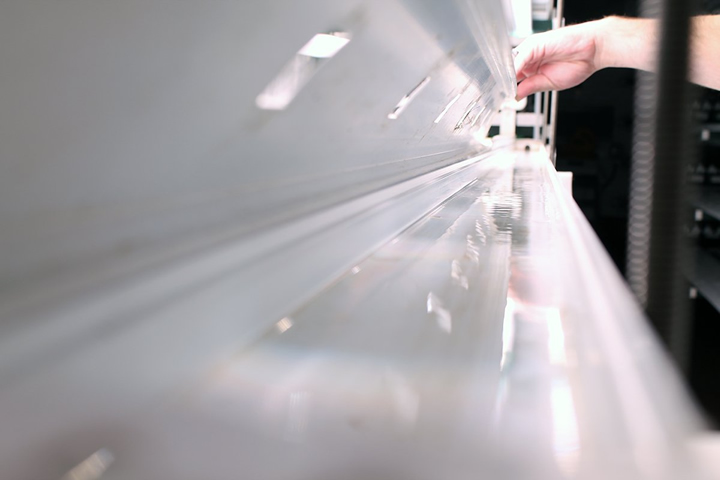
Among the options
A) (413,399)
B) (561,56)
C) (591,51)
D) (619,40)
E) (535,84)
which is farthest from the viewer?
(535,84)

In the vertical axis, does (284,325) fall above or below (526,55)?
below

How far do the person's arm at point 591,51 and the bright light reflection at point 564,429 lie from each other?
1.07 metres

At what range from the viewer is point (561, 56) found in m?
1.96

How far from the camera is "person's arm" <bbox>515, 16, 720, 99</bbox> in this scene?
1.39m

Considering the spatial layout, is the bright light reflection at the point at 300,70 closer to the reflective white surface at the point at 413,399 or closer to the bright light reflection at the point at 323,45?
the bright light reflection at the point at 323,45

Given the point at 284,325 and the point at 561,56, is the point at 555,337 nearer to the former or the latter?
the point at 284,325

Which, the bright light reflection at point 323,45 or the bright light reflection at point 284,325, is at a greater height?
the bright light reflection at point 323,45

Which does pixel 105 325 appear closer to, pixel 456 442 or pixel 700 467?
pixel 456 442

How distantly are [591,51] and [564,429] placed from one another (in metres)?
1.75

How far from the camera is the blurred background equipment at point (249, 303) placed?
405 millimetres

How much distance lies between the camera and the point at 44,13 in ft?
1.53

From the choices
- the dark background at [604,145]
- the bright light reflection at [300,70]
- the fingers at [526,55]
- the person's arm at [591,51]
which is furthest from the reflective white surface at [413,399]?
the dark background at [604,145]

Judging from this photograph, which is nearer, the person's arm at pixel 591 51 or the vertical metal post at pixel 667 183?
the vertical metal post at pixel 667 183

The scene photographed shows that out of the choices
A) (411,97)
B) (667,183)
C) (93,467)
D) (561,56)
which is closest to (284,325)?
(93,467)
